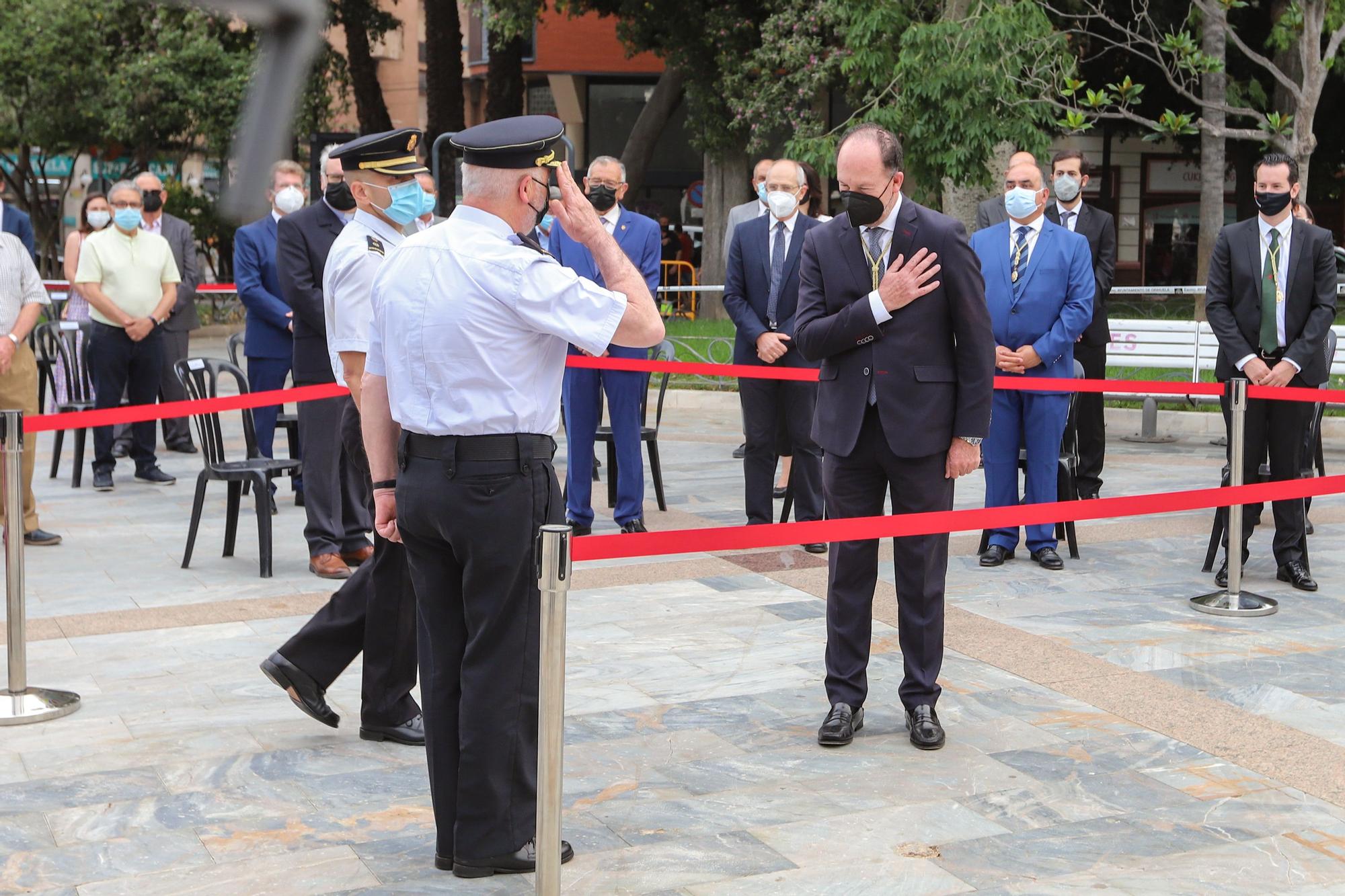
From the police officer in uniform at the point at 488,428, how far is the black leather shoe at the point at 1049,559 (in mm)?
4427

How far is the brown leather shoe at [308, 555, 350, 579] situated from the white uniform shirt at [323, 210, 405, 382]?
2.44 m

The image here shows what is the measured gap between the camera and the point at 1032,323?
783cm

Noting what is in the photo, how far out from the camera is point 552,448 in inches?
158

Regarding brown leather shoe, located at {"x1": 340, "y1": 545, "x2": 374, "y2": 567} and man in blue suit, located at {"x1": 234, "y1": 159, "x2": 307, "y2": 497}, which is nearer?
brown leather shoe, located at {"x1": 340, "y1": 545, "x2": 374, "y2": 567}

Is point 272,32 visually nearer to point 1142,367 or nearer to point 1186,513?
point 1186,513

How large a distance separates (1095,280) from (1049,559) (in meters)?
1.63

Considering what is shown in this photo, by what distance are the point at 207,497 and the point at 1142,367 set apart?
30.3ft

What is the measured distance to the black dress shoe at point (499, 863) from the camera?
3.95 metres

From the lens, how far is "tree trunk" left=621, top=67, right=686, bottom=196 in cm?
A: 2723

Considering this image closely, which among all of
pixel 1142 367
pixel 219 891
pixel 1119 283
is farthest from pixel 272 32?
pixel 1119 283

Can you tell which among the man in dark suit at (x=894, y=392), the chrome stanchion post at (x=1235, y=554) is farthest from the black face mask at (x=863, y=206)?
the chrome stanchion post at (x=1235, y=554)

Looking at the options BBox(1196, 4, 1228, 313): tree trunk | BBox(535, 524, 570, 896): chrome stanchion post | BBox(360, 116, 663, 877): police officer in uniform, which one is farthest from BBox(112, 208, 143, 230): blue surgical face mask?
BBox(1196, 4, 1228, 313): tree trunk

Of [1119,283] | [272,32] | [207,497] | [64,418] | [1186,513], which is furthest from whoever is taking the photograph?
[1119,283]

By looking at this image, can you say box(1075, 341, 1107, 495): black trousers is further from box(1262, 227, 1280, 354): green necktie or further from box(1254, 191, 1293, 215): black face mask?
box(1254, 191, 1293, 215): black face mask
